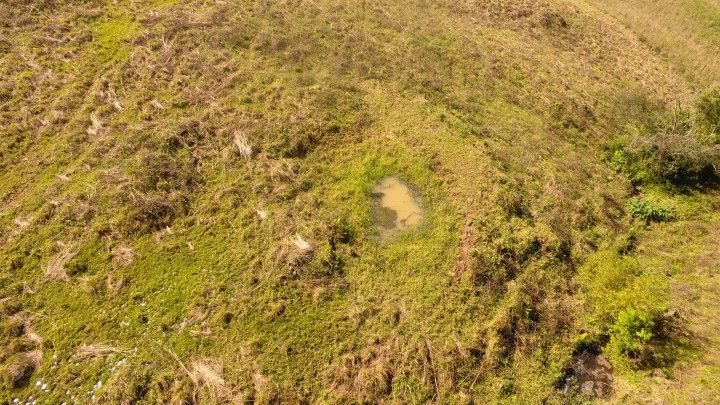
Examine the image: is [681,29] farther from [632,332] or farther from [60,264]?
[60,264]

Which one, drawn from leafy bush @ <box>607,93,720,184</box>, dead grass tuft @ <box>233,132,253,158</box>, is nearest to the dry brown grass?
dead grass tuft @ <box>233,132,253,158</box>

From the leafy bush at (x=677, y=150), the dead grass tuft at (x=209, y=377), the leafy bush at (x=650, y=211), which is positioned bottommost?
the dead grass tuft at (x=209, y=377)

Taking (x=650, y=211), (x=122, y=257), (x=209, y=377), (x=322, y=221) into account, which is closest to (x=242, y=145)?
(x=322, y=221)

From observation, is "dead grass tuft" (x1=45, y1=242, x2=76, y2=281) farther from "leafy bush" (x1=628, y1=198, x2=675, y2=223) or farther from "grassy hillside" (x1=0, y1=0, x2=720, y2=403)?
"leafy bush" (x1=628, y1=198, x2=675, y2=223)

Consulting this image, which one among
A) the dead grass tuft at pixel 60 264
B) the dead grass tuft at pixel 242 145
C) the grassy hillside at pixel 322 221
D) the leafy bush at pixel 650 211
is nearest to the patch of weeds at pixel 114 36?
the grassy hillside at pixel 322 221

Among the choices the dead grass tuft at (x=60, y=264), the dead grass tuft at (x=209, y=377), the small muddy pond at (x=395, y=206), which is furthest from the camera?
the small muddy pond at (x=395, y=206)

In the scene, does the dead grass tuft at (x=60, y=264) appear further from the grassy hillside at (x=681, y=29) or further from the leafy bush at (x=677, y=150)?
the grassy hillside at (x=681, y=29)
